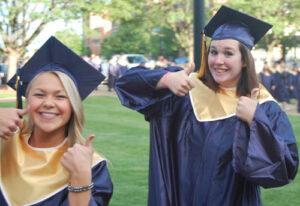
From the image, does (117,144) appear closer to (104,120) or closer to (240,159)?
(104,120)

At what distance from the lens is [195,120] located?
9.64 ft

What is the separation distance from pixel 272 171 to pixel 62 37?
70.2ft

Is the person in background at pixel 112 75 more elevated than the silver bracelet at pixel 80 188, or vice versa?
the silver bracelet at pixel 80 188

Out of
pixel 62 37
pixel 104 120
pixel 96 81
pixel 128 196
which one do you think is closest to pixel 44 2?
pixel 62 37

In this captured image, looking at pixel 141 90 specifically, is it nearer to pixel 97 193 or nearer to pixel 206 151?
pixel 206 151

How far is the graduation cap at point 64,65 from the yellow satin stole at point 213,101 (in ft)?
2.09

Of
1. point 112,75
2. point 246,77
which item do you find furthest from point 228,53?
point 112,75

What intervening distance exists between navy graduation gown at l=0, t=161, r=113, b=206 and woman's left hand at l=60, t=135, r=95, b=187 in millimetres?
137

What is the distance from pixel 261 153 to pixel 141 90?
0.91 metres

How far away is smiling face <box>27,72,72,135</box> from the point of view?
249cm

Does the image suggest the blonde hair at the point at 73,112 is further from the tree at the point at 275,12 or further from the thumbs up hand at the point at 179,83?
→ the tree at the point at 275,12

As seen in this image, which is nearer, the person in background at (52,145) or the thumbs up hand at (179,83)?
the person in background at (52,145)

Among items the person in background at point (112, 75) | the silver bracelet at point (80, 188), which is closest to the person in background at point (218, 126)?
the silver bracelet at point (80, 188)

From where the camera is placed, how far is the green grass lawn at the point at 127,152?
6.04 m
